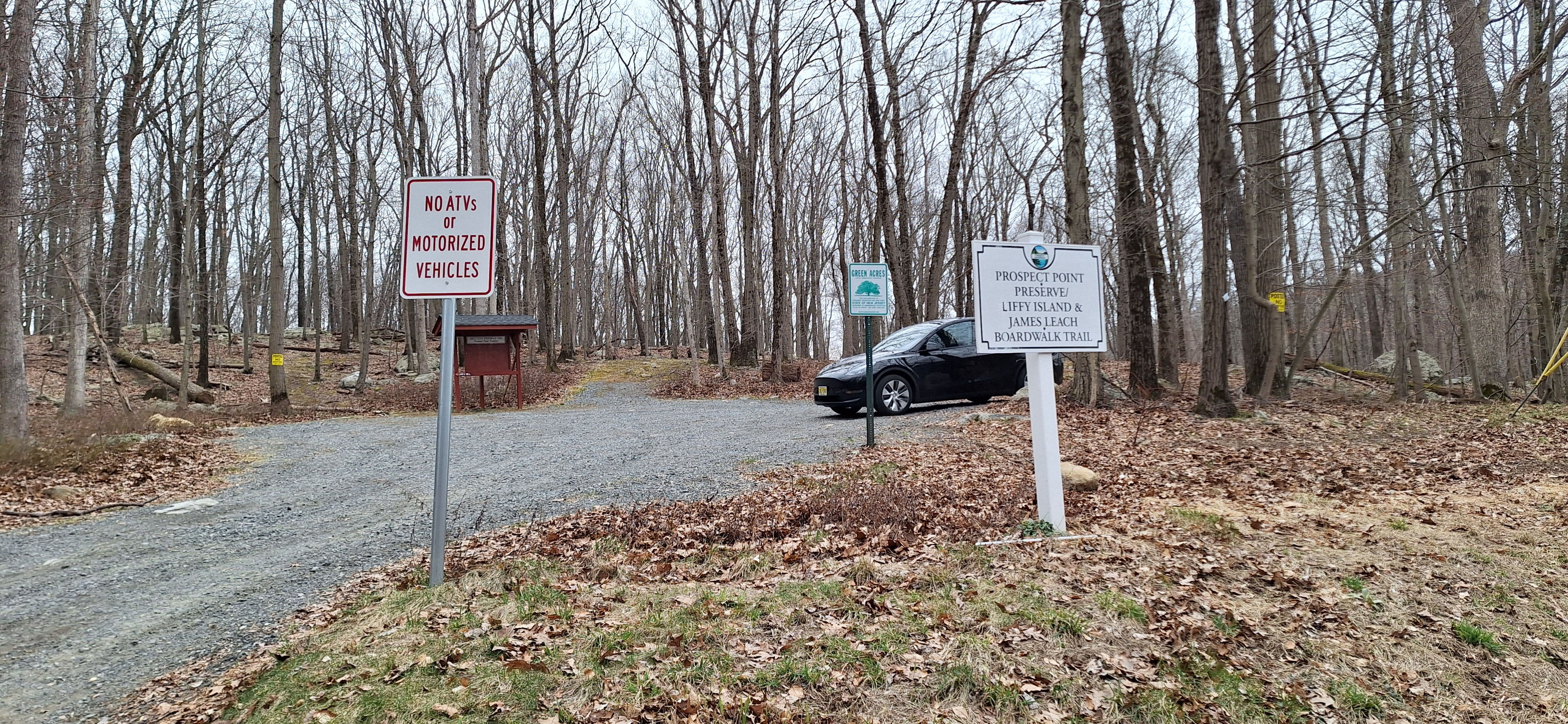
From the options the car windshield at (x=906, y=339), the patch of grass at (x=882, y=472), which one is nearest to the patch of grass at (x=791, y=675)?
the patch of grass at (x=882, y=472)

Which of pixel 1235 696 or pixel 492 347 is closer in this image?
pixel 1235 696

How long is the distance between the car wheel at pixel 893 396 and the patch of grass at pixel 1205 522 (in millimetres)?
6559

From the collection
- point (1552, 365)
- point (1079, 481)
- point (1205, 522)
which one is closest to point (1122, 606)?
point (1205, 522)

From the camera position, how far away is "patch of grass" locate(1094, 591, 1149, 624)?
360cm

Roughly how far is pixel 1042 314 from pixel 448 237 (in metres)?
3.63

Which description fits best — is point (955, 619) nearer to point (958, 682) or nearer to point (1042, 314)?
point (958, 682)

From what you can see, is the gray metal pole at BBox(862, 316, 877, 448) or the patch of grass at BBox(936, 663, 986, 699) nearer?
the patch of grass at BBox(936, 663, 986, 699)

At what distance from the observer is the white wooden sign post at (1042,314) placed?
4.84m

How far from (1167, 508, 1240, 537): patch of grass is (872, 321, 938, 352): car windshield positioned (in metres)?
6.91

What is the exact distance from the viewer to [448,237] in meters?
4.02

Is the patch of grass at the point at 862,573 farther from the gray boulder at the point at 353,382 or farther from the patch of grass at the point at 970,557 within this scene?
the gray boulder at the point at 353,382

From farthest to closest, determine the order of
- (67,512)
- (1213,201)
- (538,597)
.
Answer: (1213,201) < (67,512) < (538,597)

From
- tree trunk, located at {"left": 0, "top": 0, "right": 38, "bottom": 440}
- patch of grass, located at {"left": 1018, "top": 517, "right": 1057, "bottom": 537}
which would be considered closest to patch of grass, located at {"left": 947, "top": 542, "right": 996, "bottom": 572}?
patch of grass, located at {"left": 1018, "top": 517, "right": 1057, "bottom": 537}

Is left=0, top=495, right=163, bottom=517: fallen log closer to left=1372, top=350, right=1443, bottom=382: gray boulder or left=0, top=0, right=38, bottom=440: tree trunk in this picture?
left=0, top=0, right=38, bottom=440: tree trunk
